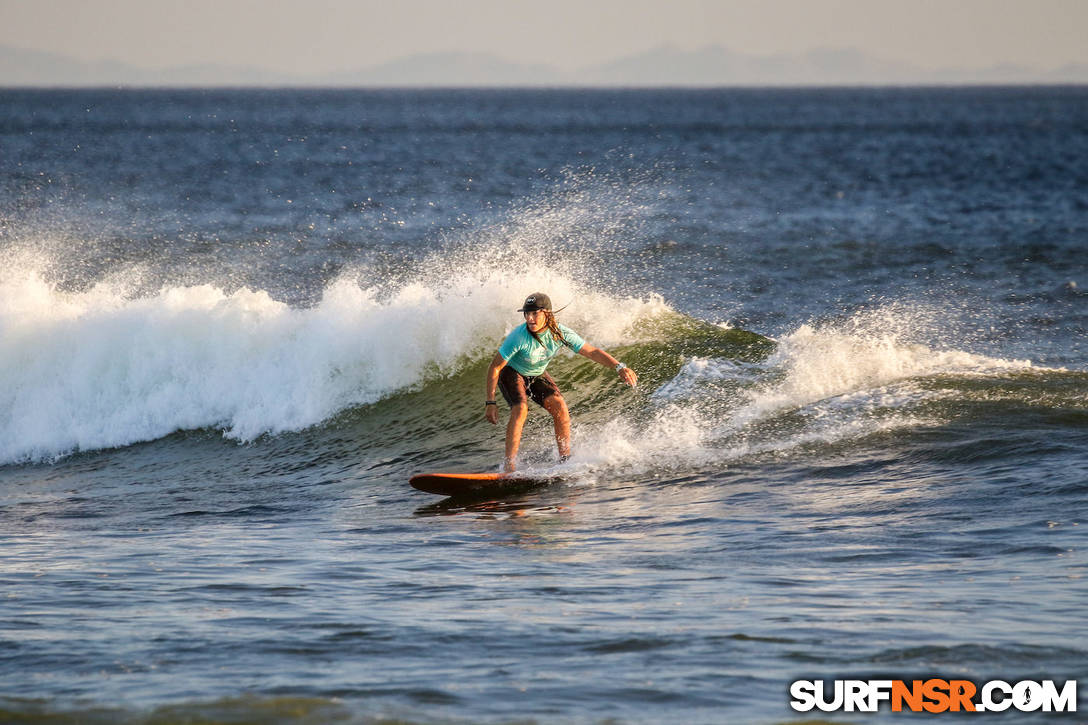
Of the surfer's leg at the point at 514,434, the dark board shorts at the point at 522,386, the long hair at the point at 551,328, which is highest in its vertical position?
the long hair at the point at 551,328

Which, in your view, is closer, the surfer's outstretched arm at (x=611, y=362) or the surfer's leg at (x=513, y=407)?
the surfer's outstretched arm at (x=611, y=362)

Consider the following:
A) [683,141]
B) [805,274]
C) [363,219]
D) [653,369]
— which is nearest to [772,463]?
[653,369]

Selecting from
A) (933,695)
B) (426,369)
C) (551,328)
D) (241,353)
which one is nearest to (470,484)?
(551,328)

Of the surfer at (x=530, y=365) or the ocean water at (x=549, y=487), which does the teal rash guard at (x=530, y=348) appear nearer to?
the surfer at (x=530, y=365)

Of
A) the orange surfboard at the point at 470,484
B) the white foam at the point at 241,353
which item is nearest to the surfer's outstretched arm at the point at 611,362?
the orange surfboard at the point at 470,484

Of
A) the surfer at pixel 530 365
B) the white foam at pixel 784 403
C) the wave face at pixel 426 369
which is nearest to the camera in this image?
the surfer at pixel 530 365

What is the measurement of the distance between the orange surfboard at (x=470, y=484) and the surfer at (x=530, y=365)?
0.17 m

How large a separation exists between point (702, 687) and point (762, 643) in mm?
653

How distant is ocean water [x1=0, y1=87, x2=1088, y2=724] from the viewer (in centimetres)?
568

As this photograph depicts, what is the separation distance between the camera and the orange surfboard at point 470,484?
1009 centimetres

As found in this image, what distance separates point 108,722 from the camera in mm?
5066

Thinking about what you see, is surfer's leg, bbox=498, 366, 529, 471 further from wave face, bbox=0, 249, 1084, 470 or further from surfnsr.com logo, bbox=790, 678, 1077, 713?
surfnsr.com logo, bbox=790, 678, 1077, 713

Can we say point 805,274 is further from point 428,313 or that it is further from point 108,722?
point 108,722

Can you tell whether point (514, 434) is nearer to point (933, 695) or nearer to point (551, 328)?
point (551, 328)
